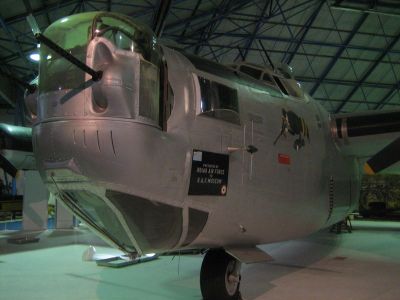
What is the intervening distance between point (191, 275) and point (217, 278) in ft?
7.75

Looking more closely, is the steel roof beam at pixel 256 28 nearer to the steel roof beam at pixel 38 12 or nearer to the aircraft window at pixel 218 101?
the steel roof beam at pixel 38 12

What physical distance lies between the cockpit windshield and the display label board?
1240 millimetres

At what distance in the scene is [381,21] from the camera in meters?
27.7

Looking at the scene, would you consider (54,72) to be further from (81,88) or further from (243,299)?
(243,299)

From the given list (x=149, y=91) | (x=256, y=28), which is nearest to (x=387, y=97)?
(x=256, y=28)

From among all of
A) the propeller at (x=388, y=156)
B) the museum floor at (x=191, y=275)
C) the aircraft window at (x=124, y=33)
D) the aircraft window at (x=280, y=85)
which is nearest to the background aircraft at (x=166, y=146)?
the aircraft window at (x=124, y=33)

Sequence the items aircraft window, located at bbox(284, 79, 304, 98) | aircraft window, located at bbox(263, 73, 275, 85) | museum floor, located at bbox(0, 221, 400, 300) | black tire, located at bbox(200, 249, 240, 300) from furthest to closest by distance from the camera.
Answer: aircraft window, located at bbox(284, 79, 304, 98) → aircraft window, located at bbox(263, 73, 275, 85) → museum floor, located at bbox(0, 221, 400, 300) → black tire, located at bbox(200, 249, 240, 300)

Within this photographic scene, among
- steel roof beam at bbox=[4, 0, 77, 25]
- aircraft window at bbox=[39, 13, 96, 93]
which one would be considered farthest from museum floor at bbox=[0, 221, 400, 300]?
steel roof beam at bbox=[4, 0, 77, 25]

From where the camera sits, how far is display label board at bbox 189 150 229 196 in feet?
16.4

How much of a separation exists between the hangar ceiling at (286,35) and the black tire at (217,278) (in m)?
15.4

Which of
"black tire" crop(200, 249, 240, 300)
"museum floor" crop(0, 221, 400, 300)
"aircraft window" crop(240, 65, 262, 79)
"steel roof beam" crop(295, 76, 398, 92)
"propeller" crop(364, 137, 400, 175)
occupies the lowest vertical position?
"museum floor" crop(0, 221, 400, 300)

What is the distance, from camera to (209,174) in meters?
5.14

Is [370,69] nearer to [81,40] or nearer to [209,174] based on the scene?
[209,174]

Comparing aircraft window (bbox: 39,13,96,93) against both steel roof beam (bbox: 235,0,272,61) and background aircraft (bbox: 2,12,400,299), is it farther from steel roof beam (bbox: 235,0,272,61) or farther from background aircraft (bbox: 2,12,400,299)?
steel roof beam (bbox: 235,0,272,61)
